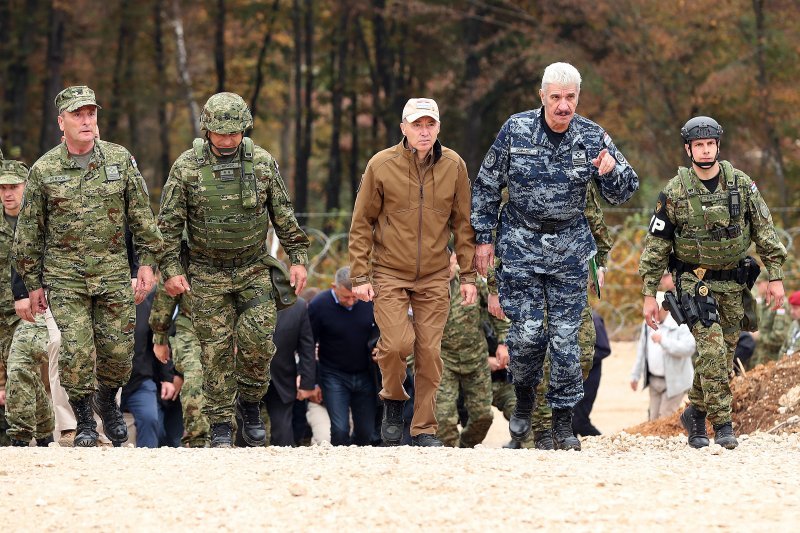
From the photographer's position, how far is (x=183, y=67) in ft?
126

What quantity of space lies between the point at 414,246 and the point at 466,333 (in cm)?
314

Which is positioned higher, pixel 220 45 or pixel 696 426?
pixel 220 45

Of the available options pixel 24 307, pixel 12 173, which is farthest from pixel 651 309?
pixel 12 173

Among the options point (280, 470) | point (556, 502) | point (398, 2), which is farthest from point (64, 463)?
point (398, 2)

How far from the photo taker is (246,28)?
38.4 metres

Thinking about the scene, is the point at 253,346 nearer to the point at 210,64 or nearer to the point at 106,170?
the point at 106,170

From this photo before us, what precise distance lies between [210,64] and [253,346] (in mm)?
32006

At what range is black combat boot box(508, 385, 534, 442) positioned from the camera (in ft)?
31.5

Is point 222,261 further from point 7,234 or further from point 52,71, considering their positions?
point 52,71

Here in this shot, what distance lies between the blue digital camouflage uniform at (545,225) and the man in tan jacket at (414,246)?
0.23 meters

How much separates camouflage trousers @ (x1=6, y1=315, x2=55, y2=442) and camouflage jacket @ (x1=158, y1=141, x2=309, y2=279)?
70.6 inches

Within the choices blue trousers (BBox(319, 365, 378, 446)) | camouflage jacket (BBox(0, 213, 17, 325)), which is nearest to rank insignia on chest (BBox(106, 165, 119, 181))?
camouflage jacket (BBox(0, 213, 17, 325))

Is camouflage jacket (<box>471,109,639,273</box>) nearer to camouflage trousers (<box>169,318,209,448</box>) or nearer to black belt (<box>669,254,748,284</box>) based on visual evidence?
black belt (<box>669,254,748,284</box>)

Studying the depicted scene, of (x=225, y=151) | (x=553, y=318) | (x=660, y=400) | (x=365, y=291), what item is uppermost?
(x=225, y=151)
